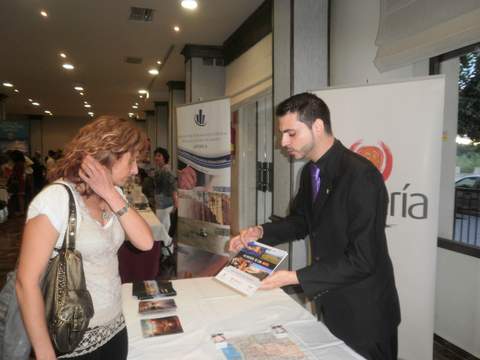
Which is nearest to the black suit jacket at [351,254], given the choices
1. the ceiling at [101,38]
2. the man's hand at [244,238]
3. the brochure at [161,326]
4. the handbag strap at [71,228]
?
the man's hand at [244,238]

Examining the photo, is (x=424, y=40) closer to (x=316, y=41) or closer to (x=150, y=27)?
(x=316, y=41)

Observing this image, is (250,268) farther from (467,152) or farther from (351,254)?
(467,152)

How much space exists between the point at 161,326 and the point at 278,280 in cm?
50

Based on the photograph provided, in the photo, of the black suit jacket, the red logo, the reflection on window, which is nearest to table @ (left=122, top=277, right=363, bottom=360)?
the black suit jacket

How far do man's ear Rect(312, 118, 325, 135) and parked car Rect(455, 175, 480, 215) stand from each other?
1.85 meters

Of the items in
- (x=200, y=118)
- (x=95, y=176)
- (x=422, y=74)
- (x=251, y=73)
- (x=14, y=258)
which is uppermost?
(x=251, y=73)

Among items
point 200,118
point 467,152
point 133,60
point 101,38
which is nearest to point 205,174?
point 200,118

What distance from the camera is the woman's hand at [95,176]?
3.74ft

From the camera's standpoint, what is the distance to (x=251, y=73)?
15.0 feet

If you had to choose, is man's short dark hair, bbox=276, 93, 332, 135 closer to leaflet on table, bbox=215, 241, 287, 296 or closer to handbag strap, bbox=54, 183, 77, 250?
leaflet on table, bbox=215, 241, 287, 296

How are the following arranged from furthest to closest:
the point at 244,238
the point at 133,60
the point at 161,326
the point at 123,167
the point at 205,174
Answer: the point at 133,60 → the point at 205,174 → the point at 244,238 → the point at 161,326 → the point at 123,167

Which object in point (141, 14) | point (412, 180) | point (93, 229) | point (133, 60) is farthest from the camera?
point (133, 60)

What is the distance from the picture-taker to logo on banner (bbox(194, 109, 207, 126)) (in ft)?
12.7

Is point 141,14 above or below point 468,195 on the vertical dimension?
above
